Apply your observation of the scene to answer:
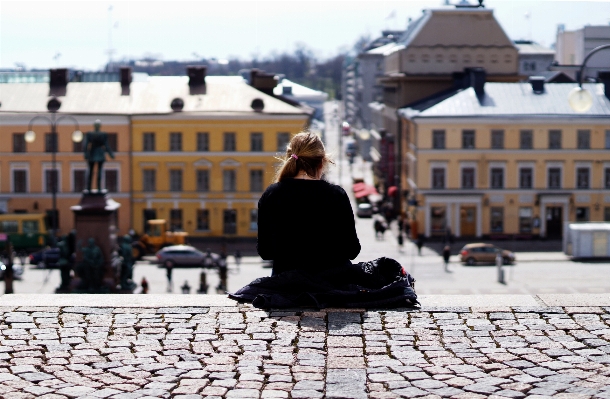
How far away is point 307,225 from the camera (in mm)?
8695

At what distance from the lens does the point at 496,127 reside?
147 ft

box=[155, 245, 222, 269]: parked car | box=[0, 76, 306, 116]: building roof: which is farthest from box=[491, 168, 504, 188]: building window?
box=[155, 245, 222, 269]: parked car

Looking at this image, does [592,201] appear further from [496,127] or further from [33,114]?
[33,114]

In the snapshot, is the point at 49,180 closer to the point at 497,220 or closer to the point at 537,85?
the point at 497,220

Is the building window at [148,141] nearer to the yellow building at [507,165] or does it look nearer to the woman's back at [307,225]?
the yellow building at [507,165]

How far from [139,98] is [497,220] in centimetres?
1555

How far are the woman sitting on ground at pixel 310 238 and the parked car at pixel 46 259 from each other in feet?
103

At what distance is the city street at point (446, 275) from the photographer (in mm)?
32344

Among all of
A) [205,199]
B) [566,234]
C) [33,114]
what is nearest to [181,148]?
[205,199]

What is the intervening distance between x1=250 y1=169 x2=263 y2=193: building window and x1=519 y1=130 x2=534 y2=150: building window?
1049 cm

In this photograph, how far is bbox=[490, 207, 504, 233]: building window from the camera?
147 feet

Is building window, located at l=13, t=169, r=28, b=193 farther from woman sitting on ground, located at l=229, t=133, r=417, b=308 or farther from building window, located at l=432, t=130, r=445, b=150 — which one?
woman sitting on ground, located at l=229, t=133, r=417, b=308

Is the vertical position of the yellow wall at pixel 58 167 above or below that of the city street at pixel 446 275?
above

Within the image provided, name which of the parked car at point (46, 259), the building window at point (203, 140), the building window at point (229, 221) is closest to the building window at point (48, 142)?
the building window at point (203, 140)
